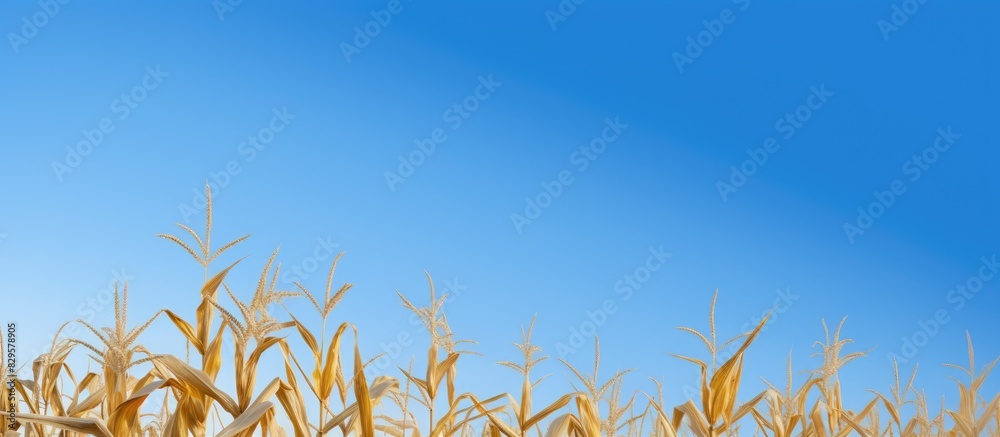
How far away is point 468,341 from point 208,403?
165 centimetres

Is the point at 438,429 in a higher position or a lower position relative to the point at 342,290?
lower

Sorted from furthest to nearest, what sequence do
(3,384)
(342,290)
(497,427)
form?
(497,427) → (3,384) → (342,290)

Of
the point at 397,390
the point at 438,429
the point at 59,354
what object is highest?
the point at 59,354

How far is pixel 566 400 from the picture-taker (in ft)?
13.5

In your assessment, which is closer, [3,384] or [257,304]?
[257,304]

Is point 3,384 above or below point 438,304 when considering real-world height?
below

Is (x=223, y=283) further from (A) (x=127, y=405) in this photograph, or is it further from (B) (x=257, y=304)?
(A) (x=127, y=405)

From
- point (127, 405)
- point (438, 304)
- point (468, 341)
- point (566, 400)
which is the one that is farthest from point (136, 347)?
point (566, 400)

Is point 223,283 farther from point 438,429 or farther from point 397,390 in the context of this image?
point 397,390

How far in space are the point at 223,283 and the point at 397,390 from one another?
1.75 metres

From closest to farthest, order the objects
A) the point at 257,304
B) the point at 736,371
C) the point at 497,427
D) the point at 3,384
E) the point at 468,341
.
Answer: the point at 257,304
the point at 3,384
the point at 736,371
the point at 497,427
the point at 468,341

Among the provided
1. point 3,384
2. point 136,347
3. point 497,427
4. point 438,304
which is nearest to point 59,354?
A: point 3,384

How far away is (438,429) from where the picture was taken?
12.7 feet

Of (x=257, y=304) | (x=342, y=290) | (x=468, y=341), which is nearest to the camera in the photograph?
(x=257, y=304)
